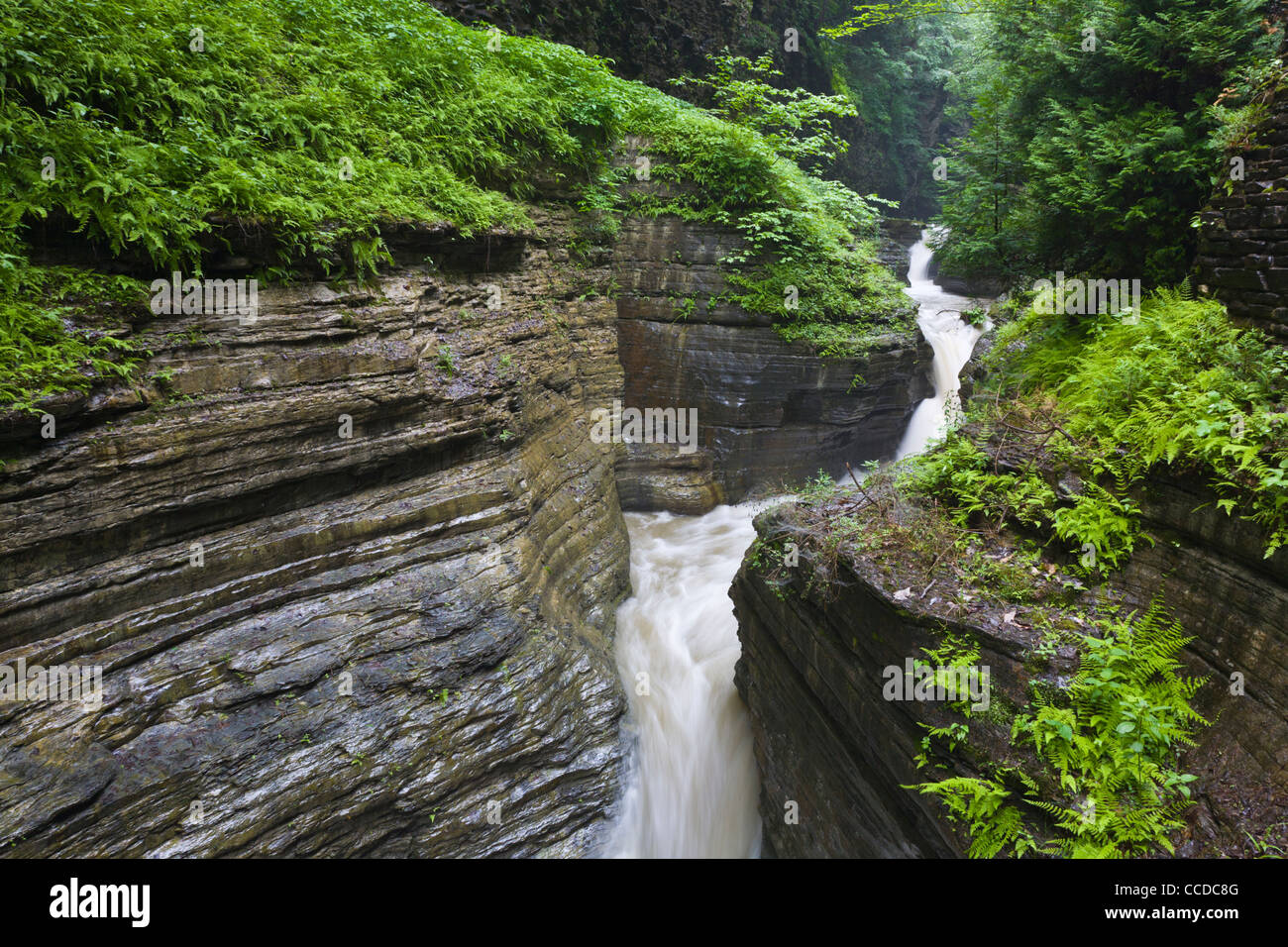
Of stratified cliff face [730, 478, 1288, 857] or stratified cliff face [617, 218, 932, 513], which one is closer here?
stratified cliff face [730, 478, 1288, 857]

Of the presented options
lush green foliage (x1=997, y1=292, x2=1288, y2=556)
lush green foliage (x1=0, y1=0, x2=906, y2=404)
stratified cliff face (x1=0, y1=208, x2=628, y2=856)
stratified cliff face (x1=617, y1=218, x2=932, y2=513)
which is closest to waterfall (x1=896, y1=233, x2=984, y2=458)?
stratified cliff face (x1=617, y1=218, x2=932, y2=513)

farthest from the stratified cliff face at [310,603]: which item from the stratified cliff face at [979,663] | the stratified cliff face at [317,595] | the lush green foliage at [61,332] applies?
the stratified cliff face at [979,663]

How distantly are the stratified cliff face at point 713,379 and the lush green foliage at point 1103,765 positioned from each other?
7.97 meters

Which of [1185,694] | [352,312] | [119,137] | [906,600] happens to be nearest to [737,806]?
[906,600]

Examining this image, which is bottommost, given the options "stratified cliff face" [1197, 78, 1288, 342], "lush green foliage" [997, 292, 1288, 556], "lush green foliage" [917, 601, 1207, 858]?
"lush green foliage" [917, 601, 1207, 858]

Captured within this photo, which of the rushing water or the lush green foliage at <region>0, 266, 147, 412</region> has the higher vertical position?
the lush green foliage at <region>0, 266, 147, 412</region>

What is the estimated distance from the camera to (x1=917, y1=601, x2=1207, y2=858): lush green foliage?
140 inches

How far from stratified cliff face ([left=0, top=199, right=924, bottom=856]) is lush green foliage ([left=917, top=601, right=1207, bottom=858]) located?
419 centimetres

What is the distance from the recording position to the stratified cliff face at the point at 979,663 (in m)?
3.64

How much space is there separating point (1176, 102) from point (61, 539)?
35.9 feet

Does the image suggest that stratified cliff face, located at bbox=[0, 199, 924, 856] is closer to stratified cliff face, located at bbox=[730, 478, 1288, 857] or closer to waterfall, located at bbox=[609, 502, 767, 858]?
waterfall, located at bbox=[609, 502, 767, 858]

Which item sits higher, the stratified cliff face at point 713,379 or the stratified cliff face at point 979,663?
the stratified cliff face at point 713,379

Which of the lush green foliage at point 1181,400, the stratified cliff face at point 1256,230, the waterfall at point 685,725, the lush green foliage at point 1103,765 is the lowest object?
the waterfall at point 685,725

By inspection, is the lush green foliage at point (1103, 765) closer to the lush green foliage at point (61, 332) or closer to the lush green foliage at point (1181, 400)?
the lush green foliage at point (1181, 400)
